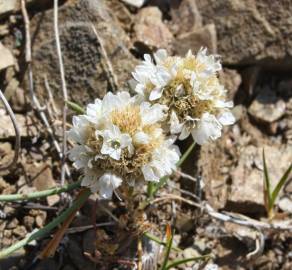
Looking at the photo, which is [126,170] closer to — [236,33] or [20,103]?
[20,103]

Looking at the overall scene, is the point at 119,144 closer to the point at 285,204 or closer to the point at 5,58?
the point at 5,58

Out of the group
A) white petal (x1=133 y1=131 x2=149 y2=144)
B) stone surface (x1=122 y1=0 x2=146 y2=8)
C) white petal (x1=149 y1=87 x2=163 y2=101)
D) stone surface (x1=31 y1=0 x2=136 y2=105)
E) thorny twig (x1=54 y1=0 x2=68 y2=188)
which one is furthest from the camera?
stone surface (x1=122 y1=0 x2=146 y2=8)

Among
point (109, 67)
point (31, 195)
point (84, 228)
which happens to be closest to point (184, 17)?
point (109, 67)

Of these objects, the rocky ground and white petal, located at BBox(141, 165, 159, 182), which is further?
the rocky ground

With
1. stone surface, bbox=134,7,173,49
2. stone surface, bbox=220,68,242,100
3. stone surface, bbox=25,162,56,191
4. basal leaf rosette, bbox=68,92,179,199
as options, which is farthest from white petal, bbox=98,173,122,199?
stone surface, bbox=220,68,242,100

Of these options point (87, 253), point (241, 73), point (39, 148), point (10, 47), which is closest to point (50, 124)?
point (39, 148)

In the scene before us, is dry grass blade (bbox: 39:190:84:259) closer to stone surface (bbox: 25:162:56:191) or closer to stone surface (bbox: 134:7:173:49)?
stone surface (bbox: 25:162:56:191)
